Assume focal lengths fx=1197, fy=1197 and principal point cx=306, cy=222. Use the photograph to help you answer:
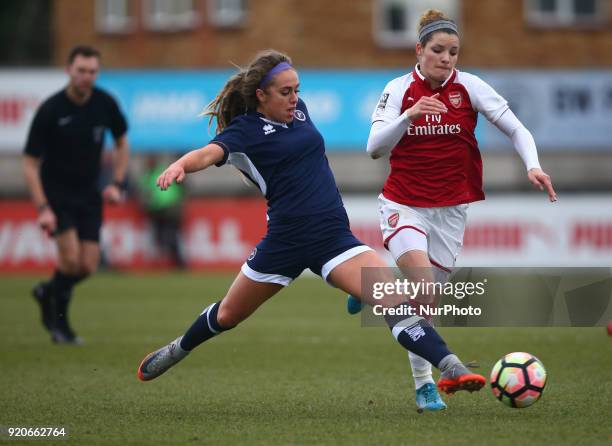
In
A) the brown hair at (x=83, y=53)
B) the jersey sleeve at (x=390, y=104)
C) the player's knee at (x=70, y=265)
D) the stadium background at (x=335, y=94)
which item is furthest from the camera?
the stadium background at (x=335, y=94)

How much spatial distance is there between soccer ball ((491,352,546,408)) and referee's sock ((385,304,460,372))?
403 mm

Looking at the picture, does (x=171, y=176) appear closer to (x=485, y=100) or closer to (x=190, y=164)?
(x=190, y=164)

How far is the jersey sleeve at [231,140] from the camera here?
A: 23.5 ft

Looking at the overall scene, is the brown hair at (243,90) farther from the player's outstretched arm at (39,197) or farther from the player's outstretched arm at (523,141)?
the player's outstretched arm at (39,197)

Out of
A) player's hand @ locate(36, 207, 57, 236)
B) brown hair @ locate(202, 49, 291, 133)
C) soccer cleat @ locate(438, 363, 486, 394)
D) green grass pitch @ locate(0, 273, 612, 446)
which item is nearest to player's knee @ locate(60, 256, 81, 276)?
player's hand @ locate(36, 207, 57, 236)

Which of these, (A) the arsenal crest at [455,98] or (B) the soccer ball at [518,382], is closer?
(B) the soccer ball at [518,382]

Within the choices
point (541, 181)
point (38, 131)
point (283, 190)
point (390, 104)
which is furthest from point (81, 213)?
point (541, 181)

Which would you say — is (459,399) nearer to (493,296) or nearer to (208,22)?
(493,296)

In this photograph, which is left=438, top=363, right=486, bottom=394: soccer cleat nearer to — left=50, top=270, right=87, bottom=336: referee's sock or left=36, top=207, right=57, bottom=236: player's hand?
left=36, top=207, right=57, bottom=236: player's hand

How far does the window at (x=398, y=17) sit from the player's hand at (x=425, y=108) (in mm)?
22616

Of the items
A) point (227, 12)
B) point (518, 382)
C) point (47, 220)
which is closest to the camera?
point (518, 382)

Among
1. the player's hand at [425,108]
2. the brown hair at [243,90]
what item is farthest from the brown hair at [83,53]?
the player's hand at [425,108]

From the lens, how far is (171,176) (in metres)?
6.55

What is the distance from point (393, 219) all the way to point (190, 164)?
60.7 inches
